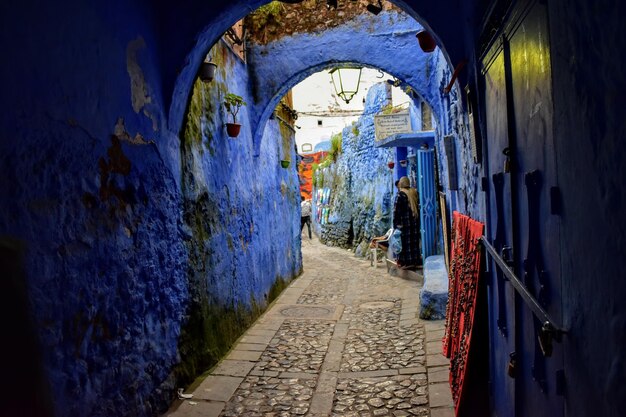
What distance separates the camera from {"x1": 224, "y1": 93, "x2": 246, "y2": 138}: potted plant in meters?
6.07

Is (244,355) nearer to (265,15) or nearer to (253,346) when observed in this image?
(253,346)

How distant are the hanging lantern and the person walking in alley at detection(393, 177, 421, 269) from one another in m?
3.30

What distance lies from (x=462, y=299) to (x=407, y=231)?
664cm

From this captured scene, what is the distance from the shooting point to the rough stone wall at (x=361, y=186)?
51.1 ft

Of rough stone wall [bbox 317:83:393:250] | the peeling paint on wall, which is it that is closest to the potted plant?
the peeling paint on wall

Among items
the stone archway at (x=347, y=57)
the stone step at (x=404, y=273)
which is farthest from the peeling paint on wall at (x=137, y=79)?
the stone step at (x=404, y=273)

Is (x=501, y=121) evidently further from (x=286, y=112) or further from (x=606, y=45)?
(x=286, y=112)

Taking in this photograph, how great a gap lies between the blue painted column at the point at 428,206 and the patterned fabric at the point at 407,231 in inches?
13.8

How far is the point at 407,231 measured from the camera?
1053 centimetres

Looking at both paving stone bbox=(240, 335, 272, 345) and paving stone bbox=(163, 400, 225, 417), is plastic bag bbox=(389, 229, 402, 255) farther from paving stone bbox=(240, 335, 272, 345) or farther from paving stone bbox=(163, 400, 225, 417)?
paving stone bbox=(163, 400, 225, 417)

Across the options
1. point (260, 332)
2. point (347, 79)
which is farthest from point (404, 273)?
point (260, 332)

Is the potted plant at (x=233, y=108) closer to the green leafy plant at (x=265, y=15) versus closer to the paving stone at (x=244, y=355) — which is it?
the green leafy plant at (x=265, y=15)

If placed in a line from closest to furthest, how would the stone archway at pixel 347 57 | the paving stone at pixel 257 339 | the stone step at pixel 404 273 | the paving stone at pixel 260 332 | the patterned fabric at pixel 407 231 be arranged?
the paving stone at pixel 257 339 → the paving stone at pixel 260 332 → the stone archway at pixel 347 57 → the stone step at pixel 404 273 → the patterned fabric at pixel 407 231

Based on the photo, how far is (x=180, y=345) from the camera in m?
4.38
